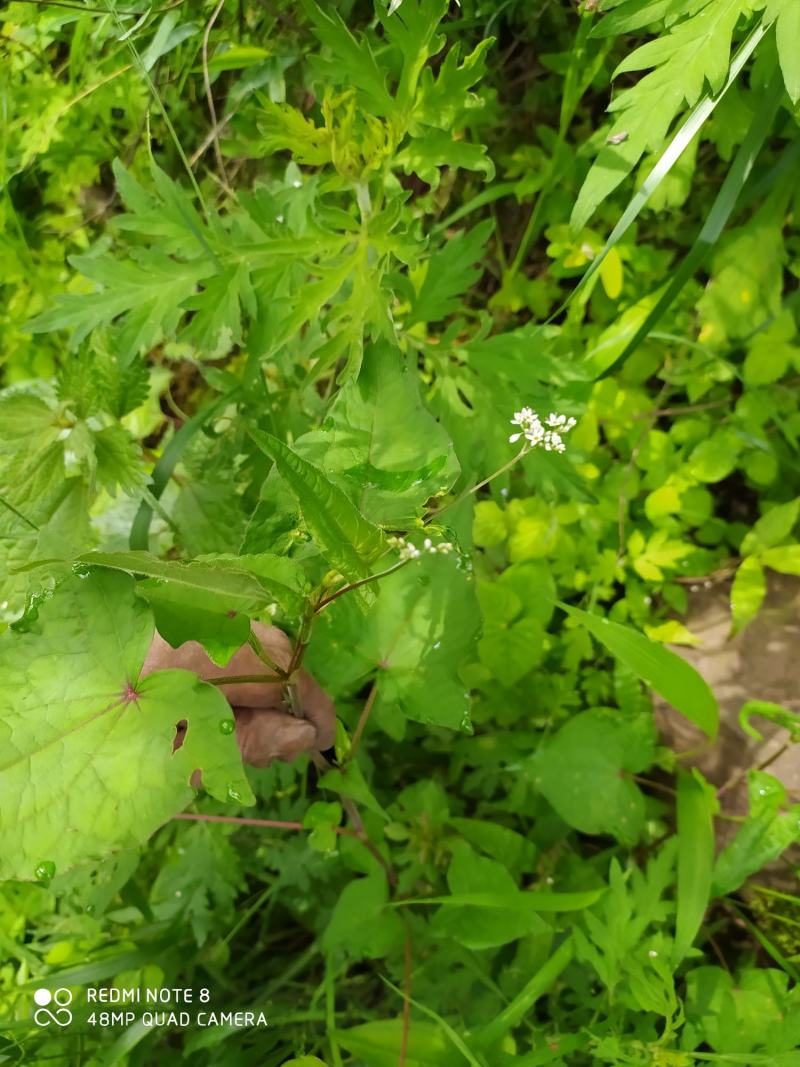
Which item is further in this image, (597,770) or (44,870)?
(597,770)

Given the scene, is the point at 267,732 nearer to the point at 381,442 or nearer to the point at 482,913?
the point at 381,442

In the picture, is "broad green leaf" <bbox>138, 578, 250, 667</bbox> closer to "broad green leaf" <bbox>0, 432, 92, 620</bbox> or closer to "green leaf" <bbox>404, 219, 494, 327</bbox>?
"broad green leaf" <bbox>0, 432, 92, 620</bbox>

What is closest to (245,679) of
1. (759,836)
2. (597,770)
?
(597,770)

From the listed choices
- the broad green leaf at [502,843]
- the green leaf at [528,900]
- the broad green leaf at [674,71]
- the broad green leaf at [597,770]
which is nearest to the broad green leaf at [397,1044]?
the green leaf at [528,900]

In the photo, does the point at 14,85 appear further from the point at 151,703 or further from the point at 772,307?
the point at 772,307

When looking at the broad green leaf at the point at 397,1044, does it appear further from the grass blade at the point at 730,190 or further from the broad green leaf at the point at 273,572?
the grass blade at the point at 730,190
